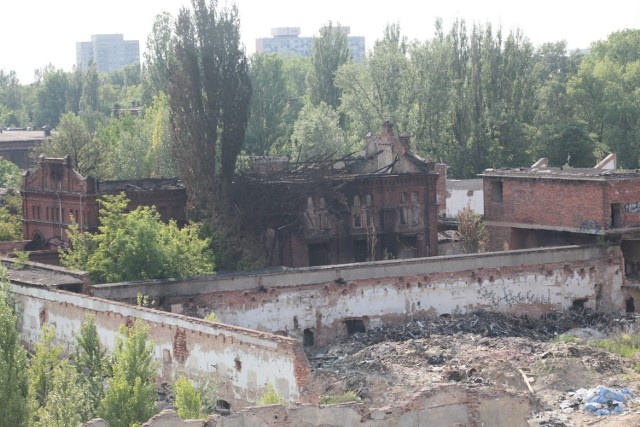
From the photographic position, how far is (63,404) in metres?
22.7

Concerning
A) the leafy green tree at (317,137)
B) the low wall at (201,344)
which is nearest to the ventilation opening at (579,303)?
the low wall at (201,344)

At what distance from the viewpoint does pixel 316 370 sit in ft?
106

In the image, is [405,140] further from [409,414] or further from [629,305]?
[409,414]

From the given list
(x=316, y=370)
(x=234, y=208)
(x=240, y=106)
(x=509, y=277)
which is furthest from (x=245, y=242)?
(x=316, y=370)

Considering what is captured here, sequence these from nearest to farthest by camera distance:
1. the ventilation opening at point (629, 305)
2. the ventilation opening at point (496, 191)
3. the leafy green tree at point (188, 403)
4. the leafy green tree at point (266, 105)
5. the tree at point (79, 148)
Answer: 1. the leafy green tree at point (188, 403)
2. the ventilation opening at point (629, 305)
3. the ventilation opening at point (496, 191)
4. the tree at point (79, 148)
5. the leafy green tree at point (266, 105)

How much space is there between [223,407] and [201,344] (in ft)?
4.75

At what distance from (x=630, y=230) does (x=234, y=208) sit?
1292cm

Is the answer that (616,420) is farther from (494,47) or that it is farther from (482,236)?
(494,47)

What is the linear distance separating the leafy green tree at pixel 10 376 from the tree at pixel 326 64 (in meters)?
59.4

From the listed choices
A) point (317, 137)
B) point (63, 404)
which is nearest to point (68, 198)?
point (317, 137)

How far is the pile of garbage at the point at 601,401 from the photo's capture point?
97.5ft

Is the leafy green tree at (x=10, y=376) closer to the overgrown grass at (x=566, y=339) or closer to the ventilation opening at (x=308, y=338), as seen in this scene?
the ventilation opening at (x=308, y=338)

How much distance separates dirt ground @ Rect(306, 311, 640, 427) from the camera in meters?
30.0

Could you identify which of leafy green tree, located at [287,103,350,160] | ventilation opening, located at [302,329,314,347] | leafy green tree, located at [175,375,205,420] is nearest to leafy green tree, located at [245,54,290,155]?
leafy green tree, located at [287,103,350,160]
